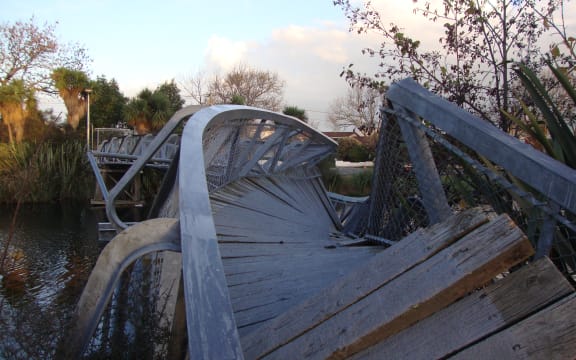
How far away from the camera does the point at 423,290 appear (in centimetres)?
126

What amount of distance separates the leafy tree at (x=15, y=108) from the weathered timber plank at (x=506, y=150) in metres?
21.2

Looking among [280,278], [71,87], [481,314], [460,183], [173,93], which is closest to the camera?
[481,314]

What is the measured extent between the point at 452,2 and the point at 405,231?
2.39 metres

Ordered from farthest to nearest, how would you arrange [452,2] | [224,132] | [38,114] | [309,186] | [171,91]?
1. [171,91]
2. [38,114]
3. [309,186]
4. [452,2]
5. [224,132]

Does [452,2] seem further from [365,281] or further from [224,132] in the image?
[365,281]

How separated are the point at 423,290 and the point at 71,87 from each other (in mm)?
26581

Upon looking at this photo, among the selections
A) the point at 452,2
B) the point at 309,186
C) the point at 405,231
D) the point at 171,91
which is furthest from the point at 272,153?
the point at 171,91

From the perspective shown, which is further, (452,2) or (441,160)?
(452,2)

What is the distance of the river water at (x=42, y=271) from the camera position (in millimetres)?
1741

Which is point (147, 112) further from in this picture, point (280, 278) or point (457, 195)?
point (457, 195)

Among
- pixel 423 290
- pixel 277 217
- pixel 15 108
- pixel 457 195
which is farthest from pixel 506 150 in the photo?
pixel 15 108

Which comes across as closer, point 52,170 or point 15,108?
point 52,170

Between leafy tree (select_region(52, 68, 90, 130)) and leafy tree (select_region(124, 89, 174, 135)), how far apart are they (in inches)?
119

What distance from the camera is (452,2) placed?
419 centimetres
